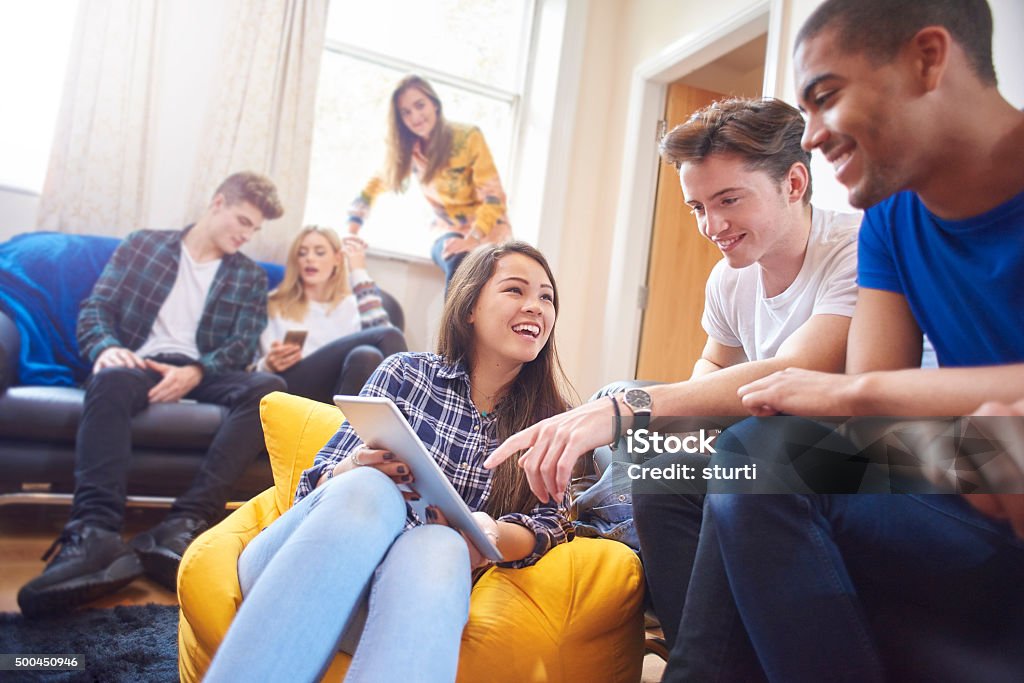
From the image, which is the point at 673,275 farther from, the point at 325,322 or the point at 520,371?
the point at 520,371

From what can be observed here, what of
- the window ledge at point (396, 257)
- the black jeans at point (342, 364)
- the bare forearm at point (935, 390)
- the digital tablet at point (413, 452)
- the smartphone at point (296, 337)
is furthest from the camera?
the window ledge at point (396, 257)

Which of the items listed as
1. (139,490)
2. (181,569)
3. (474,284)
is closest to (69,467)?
(139,490)

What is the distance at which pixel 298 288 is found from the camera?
8.99ft

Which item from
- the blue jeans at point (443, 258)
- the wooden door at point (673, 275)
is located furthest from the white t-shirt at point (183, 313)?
the wooden door at point (673, 275)

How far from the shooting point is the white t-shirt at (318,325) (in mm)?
2584

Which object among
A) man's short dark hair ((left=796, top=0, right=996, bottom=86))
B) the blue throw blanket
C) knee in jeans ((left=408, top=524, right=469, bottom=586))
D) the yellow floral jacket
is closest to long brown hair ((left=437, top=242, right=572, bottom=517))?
knee in jeans ((left=408, top=524, right=469, bottom=586))

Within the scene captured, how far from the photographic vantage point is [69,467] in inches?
76.8

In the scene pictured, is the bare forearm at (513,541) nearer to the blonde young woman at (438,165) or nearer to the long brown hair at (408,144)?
the blonde young woman at (438,165)

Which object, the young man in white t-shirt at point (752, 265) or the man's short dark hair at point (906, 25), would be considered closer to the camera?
the man's short dark hair at point (906, 25)

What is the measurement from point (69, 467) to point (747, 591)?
190 centimetres

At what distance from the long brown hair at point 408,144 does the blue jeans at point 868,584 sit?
2723mm

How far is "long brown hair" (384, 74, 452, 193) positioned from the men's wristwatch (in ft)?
8.56

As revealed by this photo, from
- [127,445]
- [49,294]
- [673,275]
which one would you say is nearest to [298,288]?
[49,294]

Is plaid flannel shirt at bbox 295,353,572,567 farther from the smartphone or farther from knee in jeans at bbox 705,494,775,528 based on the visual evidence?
the smartphone
